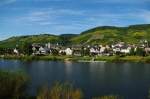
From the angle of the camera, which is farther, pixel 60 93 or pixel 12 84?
pixel 12 84

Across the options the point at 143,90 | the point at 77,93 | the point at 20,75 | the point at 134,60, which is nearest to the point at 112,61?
the point at 134,60

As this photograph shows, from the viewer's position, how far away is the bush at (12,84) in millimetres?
48562

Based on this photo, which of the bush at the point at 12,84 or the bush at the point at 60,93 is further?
the bush at the point at 12,84

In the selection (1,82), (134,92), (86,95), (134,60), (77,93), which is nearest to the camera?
(77,93)

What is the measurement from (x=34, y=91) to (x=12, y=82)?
2192 cm

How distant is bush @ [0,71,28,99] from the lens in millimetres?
48562

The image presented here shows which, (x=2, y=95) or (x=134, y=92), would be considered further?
(x=134, y=92)

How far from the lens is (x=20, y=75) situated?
51250 millimetres

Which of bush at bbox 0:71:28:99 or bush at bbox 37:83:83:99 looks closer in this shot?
bush at bbox 37:83:83:99

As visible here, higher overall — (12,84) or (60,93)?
(12,84)

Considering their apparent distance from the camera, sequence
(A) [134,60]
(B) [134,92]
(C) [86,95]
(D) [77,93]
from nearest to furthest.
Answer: (D) [77,93] → (C) [86,95] → (B) [134,92] → (A) [134,60]

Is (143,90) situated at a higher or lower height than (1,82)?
lower

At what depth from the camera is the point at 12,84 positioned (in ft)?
163

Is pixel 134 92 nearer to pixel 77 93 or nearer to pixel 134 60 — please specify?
pixel 77 93
